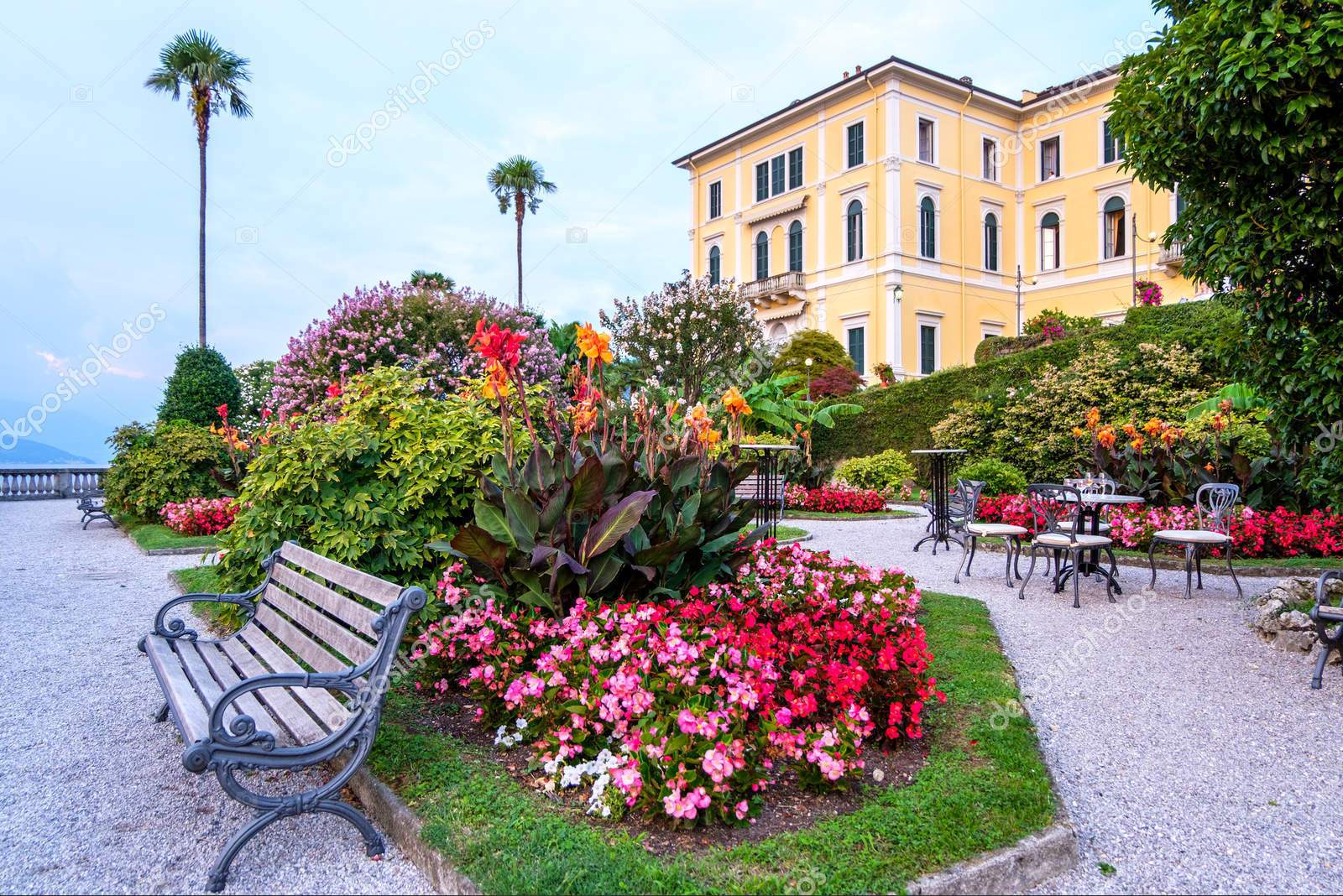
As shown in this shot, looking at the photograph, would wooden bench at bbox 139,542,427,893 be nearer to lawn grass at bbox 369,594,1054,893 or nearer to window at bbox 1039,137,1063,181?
lawn grass at bbox 369,594,1054,893

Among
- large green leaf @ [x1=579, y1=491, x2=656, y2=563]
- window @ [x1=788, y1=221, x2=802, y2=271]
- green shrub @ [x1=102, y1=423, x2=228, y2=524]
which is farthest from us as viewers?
window @ [x1=788, y1=221, x2=802, y2=271]

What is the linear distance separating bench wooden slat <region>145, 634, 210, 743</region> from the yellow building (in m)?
29.7

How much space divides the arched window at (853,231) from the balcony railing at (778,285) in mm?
2378

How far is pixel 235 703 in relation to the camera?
125 inches

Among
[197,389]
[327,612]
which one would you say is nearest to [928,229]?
[197,389]

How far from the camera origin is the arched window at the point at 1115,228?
31.0m

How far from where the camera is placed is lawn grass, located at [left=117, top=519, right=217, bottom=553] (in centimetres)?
1106

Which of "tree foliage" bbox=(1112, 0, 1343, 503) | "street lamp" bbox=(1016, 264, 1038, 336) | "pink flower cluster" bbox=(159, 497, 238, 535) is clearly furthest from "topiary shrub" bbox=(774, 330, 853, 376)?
"tree foliage" bbox=(1112, 0, 1343, 503)

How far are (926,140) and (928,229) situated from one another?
3.57 metres

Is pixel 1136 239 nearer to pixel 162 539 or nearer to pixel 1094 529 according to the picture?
pixel 1094 529

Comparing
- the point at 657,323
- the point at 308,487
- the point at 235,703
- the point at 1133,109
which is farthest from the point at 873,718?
the point at 657,323

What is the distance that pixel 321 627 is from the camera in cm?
352

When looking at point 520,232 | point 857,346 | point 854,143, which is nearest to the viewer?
point 854,143

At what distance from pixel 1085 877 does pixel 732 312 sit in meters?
18.3
